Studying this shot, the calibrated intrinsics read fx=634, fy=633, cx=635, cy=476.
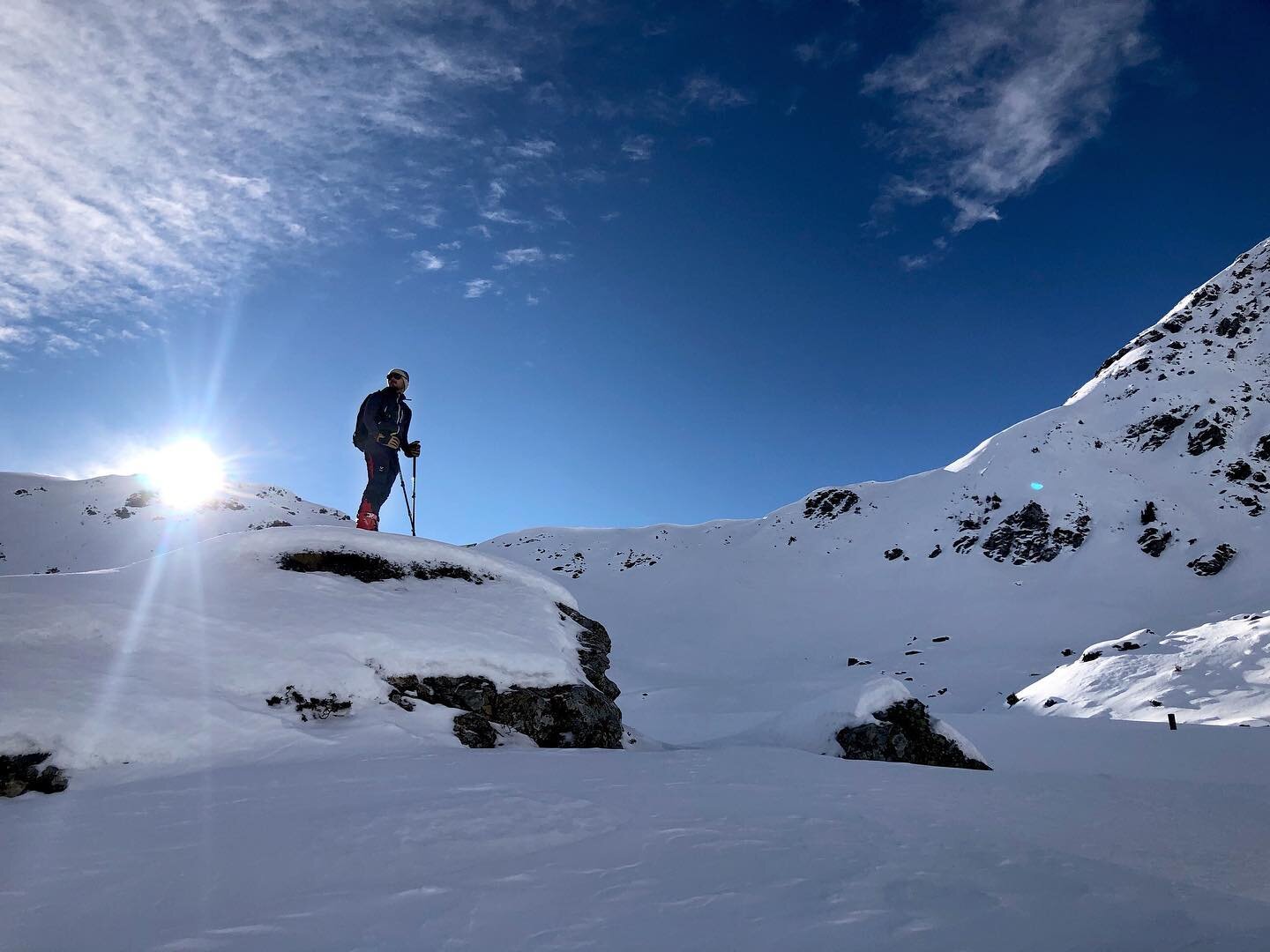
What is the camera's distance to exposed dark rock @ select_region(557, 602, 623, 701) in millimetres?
9016

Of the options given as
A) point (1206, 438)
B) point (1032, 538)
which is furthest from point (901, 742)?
point (1206, 438)

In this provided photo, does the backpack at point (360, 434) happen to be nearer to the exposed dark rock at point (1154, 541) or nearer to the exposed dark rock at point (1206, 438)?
the exposed dark rock at point (1154, 541)

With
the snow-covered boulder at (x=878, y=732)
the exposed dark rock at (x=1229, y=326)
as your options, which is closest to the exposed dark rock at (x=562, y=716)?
the snow-covered boulder at (x=878, y=732)

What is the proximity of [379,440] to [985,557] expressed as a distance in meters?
39.0

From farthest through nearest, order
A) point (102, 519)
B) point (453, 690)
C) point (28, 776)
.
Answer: point (102, 519), point (453, 690), point (28, 776)

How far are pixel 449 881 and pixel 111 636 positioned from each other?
483cm

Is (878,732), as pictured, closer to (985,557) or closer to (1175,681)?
(1175,681)

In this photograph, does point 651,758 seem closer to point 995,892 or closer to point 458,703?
point 458,703

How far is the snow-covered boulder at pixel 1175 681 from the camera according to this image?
15.5 m

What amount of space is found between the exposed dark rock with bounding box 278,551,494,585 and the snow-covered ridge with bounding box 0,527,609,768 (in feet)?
0.14

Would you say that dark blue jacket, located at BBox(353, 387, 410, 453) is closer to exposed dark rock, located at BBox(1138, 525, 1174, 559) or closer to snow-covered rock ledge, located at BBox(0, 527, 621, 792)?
snow-covered rock ledge, located at BBox(0, 527, 621, 792)

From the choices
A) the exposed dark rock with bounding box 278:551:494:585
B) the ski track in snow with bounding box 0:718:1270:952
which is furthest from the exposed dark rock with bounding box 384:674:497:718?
the exposed dark rock with bounding box 278:551:494:585

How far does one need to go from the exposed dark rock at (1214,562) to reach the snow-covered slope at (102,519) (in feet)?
161

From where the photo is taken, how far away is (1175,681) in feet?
56.4
